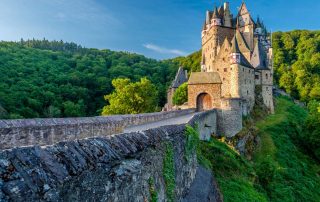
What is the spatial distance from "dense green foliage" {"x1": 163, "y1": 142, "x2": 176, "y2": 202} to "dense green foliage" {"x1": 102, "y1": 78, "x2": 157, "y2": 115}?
1430 inches

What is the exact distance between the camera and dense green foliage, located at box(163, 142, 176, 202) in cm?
785

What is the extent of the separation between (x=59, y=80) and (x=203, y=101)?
171 ft

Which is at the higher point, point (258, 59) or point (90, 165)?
point (258, 59)

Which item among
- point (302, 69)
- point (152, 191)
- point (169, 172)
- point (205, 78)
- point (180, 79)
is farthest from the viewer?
point (302, 69)

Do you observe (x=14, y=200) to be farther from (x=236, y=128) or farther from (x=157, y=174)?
(x=236, y=128)

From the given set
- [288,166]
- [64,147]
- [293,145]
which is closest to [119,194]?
[64,147]

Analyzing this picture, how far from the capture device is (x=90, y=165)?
4.08 m

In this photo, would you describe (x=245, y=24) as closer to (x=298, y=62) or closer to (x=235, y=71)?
(x=235, y=71)

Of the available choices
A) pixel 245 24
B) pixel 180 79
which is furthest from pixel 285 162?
pixel 180 79

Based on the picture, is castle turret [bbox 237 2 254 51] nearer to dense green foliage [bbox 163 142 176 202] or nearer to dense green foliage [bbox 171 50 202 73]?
dense green foliage [bbox 171 50 202 73]

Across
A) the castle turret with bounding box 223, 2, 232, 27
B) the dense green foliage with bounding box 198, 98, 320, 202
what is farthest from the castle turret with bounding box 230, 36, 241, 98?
the castle turret with bounding box 223, 2, 232, 27

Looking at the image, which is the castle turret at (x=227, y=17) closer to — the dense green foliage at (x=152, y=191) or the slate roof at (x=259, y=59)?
the slate roof at (x=259, y=59)

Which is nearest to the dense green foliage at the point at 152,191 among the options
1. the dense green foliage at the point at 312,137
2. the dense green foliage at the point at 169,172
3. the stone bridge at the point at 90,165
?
the stone bridge at the point at 90,165

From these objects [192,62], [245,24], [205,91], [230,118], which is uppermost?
[245,24]
